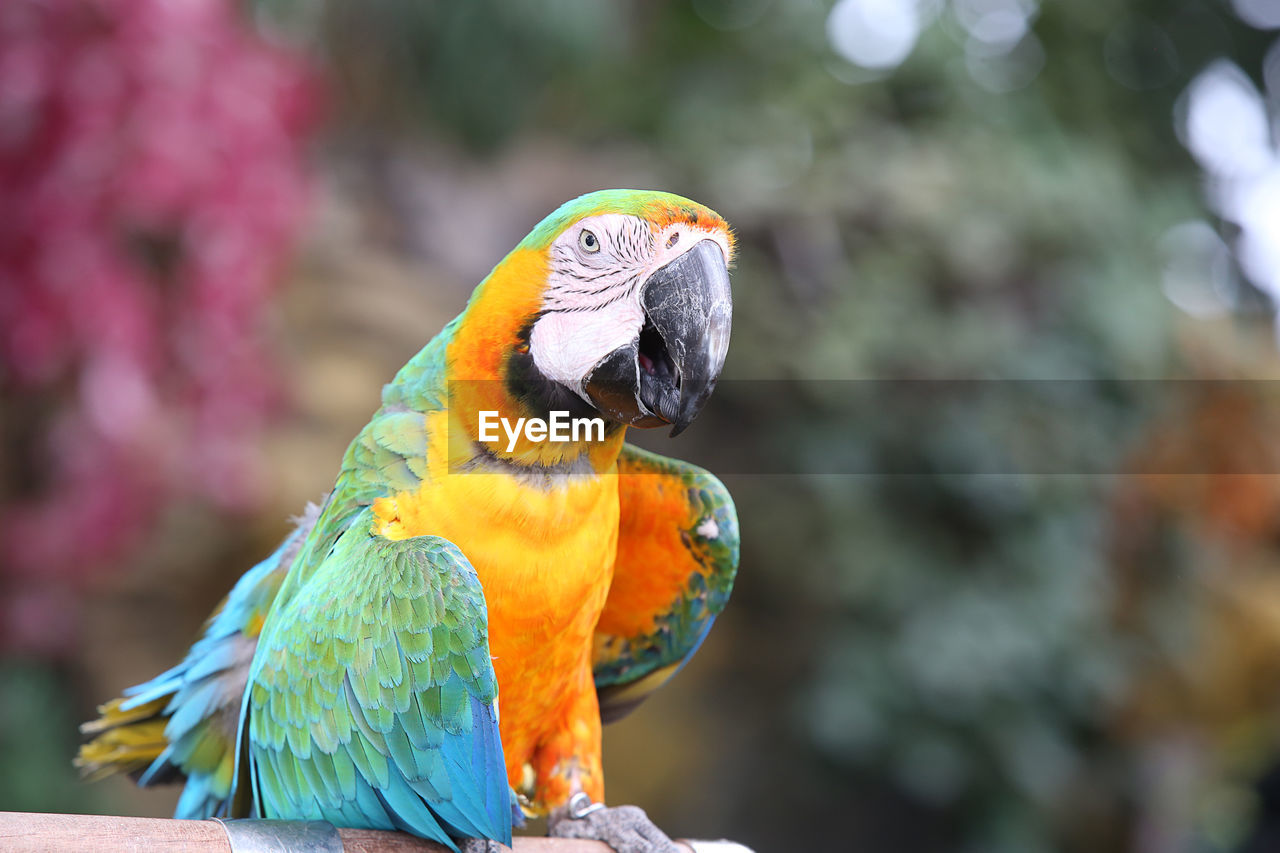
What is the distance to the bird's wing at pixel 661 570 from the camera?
122 centimetres

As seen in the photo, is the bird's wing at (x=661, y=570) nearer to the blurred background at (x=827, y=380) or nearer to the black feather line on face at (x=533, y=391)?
the black feather line on face at (x=533, y=391)

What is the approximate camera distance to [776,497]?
286 centimetres

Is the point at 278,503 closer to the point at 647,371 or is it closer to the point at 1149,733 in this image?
the point at 647,371

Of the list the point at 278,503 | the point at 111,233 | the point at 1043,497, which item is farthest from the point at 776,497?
the point at 111,233

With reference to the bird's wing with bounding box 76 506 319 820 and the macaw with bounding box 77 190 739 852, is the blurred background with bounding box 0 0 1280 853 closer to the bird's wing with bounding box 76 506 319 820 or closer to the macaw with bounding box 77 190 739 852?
the bird's wing with bounding box 76 506 319 820

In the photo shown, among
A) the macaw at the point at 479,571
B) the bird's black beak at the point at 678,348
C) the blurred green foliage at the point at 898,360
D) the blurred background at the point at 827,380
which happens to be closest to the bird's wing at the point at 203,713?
the macaw at the point at 479,571

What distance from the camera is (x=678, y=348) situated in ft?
3.04

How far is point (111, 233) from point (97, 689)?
1.33m

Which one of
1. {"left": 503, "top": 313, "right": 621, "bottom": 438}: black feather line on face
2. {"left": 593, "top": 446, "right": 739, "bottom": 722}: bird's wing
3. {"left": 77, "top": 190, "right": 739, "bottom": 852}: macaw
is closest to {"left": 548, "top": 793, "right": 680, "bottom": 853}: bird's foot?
{"left": 77, "top": 190, "right": 739, "bottom": 852}: macaw

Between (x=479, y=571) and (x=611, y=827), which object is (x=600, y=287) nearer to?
(x=479, y=571)

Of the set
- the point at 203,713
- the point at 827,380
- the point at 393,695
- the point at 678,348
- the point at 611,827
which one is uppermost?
the point at 678,348

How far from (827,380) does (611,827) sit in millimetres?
1788

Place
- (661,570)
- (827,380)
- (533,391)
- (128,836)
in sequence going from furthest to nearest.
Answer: (827,380), (661,570), (533,391), (128,836)

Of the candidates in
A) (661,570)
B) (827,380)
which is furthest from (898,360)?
(661,570)
